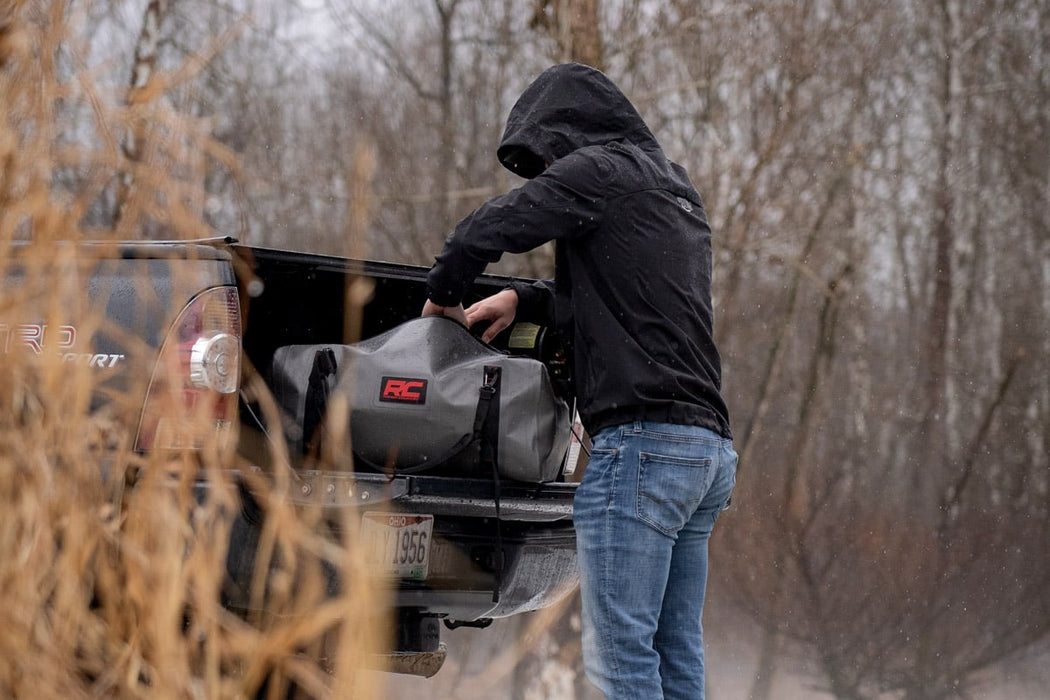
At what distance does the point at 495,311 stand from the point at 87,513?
1.91 metres

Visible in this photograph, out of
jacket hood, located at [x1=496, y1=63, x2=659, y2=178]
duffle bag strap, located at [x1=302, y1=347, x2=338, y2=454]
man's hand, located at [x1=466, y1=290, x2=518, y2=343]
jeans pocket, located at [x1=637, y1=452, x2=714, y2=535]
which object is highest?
jacket hood, located at [x1=496, y1=63, x2=659, y2=178]

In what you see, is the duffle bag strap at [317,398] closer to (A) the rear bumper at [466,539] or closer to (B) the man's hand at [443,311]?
(A) the rear bumper at [466,539]

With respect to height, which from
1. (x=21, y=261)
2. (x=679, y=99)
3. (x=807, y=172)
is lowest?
(x=21, y=261)

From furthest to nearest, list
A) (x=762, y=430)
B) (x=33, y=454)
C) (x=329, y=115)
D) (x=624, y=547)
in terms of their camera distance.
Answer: (x=329, y=115)
(x=762, y=430)
(x=624, y=547)
(x=33, y=454)

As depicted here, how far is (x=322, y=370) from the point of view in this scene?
3.16 m

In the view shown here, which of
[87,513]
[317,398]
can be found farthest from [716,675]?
[87,513]

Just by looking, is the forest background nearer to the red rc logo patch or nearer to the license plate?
the license plate

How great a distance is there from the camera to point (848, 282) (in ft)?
24.6

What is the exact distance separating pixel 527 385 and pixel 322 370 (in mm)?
565

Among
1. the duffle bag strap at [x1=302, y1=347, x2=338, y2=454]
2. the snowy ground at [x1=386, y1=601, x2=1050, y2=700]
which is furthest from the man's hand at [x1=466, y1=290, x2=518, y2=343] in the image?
the snowy ground at [x1=386, y1=601, x2=1050, y2=700]

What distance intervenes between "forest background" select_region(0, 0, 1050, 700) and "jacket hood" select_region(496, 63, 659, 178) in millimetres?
3949

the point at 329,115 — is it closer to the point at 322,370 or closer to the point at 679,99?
the point at 679,99

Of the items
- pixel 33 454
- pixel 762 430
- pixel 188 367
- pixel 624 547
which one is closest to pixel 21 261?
pixel 33 454

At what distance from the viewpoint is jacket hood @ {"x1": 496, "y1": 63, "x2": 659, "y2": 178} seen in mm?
3000
